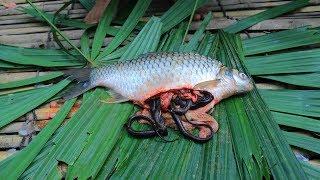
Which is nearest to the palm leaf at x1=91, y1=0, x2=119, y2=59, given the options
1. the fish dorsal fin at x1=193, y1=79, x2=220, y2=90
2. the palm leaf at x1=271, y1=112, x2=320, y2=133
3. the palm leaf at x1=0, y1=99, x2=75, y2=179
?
the palm leaf at x1=0, y1=99, x2=75, y2=179

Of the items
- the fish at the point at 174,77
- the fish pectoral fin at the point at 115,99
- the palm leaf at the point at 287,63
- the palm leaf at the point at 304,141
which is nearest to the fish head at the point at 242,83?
the fish at the point at 174,77

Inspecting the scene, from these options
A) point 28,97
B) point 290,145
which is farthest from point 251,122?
point 28,97

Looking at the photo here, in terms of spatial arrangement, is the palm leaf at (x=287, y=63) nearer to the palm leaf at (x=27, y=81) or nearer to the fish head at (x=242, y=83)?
the fish head at (x=242, y=83)

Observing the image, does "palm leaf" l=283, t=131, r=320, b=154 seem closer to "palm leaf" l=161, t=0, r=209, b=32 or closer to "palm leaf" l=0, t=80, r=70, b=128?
"palm leaf" l=161, t=0, r=209, b=32

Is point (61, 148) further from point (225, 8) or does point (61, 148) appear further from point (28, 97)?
point (225, 8)

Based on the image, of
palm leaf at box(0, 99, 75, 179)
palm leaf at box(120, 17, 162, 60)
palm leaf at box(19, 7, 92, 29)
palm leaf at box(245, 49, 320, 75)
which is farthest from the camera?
palm leaf at box(19, 7, 92, 29)

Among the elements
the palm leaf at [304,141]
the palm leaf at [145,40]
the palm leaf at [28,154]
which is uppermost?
the palm leaf at [145,40]

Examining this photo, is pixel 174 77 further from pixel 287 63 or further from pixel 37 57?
pixel 37 57

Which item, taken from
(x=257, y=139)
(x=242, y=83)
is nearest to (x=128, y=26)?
Result: (x=242, y=83)

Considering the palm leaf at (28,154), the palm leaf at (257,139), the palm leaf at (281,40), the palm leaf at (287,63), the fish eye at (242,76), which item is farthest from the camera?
the palm leaf at (281,40)

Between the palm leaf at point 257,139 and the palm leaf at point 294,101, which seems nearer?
the palm leaf at point 257,139
